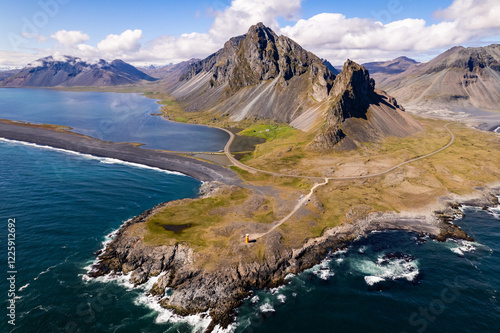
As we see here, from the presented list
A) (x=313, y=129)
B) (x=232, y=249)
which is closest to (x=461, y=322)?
(x=232, y=249)

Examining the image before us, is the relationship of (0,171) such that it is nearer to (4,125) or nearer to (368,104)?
(4,125)

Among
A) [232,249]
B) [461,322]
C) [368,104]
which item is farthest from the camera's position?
[368,104]

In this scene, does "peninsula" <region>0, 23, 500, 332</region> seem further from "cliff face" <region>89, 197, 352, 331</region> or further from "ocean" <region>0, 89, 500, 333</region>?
"ocean" <region>0, 89, 500, 333</region>

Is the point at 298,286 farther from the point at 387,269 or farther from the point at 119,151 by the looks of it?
the point at 119,151

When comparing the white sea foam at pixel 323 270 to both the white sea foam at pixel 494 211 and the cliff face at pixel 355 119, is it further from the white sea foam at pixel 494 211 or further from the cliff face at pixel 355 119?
the cliff face at pixel 355 119

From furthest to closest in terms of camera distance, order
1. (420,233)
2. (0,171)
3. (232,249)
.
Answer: (0,171) < (420,233) < (232,249)

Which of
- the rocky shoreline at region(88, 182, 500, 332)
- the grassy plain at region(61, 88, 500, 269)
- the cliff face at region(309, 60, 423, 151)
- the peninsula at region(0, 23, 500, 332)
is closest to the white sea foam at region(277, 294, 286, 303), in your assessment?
the rocky shoreline at region(88, 182, 500, 332)

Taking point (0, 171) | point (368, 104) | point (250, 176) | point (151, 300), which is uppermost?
point (368, 104)
